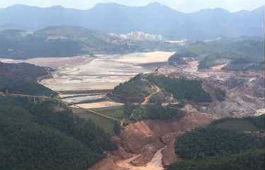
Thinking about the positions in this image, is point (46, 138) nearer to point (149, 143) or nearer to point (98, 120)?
point (98, 120)

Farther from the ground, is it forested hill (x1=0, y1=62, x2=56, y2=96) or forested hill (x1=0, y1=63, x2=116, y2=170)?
forested hill (x1=0, y1=62, x2=56, y2=96)

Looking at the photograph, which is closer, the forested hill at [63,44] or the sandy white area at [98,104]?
the sandy white area at [98,104]

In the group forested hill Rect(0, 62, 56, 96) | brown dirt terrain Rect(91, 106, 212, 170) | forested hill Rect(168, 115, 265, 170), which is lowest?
brown dirt terrain Rect(91, 106, 212, 170)

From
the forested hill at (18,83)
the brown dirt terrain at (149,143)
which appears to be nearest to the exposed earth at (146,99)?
the brown dirt terrain at (149,143)

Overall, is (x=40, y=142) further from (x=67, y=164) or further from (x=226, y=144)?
(x=226, y=144)

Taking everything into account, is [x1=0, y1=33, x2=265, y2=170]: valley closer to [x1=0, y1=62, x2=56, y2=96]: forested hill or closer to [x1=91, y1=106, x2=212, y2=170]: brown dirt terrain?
[x1=91, y1=106, x2=212, y2=170]: brown dirt terrain

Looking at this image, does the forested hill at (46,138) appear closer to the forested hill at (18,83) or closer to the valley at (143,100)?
the valley at (143,100)

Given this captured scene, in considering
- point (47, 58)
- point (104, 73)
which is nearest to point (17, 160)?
point (104, 73)

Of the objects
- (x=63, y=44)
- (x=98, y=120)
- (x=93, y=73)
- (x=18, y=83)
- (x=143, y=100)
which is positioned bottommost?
(x=98, y=120)

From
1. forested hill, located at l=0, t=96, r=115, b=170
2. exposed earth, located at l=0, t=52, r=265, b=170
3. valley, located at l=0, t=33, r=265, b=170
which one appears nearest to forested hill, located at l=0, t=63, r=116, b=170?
forested hill, located at l=0, t=96, r=115, b=170

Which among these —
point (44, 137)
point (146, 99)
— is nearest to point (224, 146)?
point (44, 137)

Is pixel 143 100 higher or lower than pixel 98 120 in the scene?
higher

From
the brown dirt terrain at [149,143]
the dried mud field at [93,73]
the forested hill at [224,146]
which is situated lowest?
the brown dirt terrain at [149,143]
